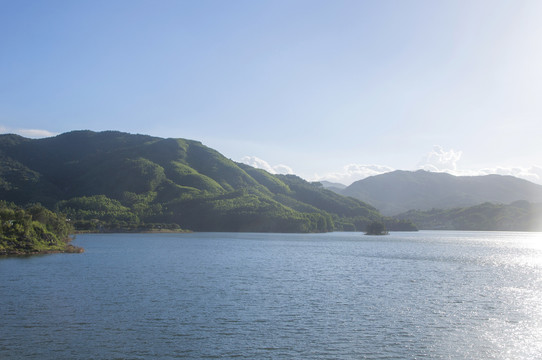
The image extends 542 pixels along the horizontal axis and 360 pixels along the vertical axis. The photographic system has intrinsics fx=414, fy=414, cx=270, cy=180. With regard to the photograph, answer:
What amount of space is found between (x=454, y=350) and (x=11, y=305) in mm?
42486

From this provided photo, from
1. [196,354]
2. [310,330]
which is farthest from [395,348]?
[196,354]

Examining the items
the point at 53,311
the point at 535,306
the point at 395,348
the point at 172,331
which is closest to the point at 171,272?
the point at 53,311

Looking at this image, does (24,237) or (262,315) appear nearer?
(262,315)

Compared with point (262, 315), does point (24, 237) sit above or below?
above

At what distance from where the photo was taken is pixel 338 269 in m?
81.3

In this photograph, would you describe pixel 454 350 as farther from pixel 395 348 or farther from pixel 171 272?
pixel 171 272

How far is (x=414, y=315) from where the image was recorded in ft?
139

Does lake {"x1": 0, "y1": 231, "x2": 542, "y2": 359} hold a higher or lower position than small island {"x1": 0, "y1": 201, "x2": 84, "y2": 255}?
lower

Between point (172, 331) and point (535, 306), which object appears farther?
point (535, 306)

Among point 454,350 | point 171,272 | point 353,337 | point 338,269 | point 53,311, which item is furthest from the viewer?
point 338,269

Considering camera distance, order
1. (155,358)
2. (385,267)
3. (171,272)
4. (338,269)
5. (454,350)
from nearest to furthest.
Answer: (155,358) → (454,350) → (171,272) → (338,269) → (385,267)

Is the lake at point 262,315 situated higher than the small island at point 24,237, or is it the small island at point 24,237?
the small island at point 24,237

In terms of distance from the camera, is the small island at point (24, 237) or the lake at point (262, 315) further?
the small island at point (24, 237)

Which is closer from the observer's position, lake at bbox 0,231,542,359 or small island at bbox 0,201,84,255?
lake at bbox 0,231,542,359
